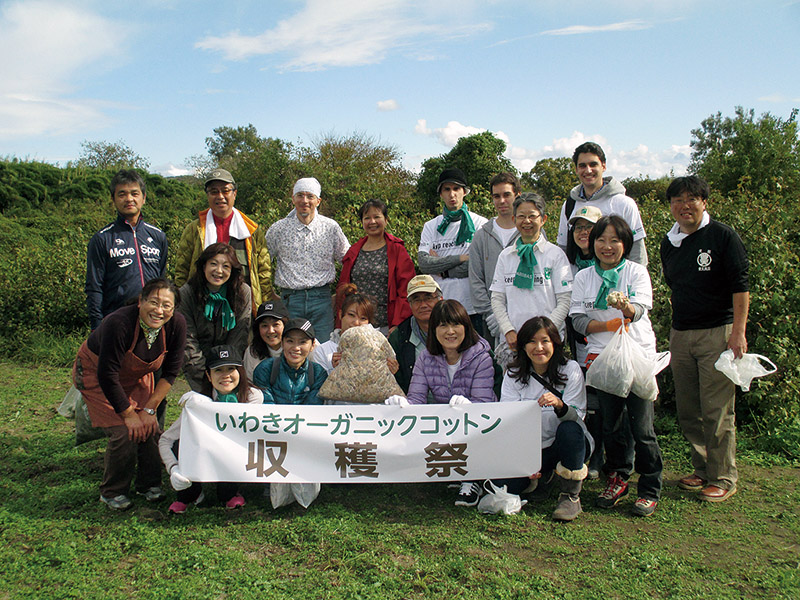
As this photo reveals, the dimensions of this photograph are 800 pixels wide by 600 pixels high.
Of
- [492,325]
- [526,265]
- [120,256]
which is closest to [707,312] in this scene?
[526,265]

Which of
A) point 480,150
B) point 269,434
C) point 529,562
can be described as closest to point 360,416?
point 269,434

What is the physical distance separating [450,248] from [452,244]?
0.12 feet

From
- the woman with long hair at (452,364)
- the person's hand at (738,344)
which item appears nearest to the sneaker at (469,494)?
the woman with long hair at (452,364)

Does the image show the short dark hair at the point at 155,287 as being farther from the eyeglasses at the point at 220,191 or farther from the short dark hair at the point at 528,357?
the short dark hair at the point at 528,357

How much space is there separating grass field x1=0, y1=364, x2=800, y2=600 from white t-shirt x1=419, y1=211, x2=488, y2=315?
5.07 ft

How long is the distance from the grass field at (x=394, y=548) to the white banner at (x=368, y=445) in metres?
0.26

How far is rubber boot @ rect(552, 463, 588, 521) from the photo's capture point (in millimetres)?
3783

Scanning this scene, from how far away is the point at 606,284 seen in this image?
155 inches

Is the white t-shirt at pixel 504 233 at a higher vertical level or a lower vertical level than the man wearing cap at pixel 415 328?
higher

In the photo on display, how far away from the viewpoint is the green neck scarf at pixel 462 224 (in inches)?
203

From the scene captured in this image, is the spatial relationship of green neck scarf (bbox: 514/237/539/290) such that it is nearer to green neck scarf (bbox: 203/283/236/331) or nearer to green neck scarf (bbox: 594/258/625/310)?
green neck scarf (bbox: 594/258/625/310)

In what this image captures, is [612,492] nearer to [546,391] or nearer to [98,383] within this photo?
[546,391]

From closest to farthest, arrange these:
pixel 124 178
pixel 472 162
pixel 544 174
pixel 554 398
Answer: pixel 554 398 → pixel 124 178 → pixel 472 162 → pixel 544 174

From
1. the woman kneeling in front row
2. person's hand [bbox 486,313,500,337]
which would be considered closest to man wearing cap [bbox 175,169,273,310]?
person's hand [bbox 486,313,500,337]
